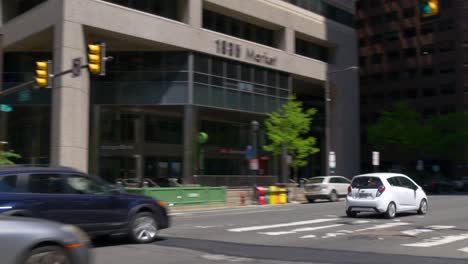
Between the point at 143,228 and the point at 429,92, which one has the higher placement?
the point at 429,92

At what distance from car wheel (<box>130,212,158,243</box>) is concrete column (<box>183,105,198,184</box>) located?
2435cm

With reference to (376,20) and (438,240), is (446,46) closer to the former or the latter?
(376,20)

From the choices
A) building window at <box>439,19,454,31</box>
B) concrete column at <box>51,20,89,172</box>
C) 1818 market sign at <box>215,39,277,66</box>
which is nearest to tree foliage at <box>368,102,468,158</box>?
1818 market sign at <box>215,39,277,66</box>

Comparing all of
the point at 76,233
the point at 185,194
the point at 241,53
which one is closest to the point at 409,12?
the point at 241,53

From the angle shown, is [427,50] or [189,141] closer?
[189,141]

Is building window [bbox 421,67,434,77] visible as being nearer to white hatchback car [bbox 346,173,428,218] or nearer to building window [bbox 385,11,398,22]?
building window [bbox 385,11,398,22]

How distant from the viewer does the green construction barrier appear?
2494 cm

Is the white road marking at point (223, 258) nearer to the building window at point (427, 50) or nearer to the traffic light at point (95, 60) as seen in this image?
the traffic light at point (95, 60)

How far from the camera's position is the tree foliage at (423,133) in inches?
2199

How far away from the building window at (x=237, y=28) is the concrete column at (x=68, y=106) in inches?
426

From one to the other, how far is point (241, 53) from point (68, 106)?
13.8 metres

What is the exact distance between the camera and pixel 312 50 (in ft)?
161

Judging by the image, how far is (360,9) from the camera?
87.6 m

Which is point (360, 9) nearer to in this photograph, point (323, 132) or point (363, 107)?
point (363, 107)
